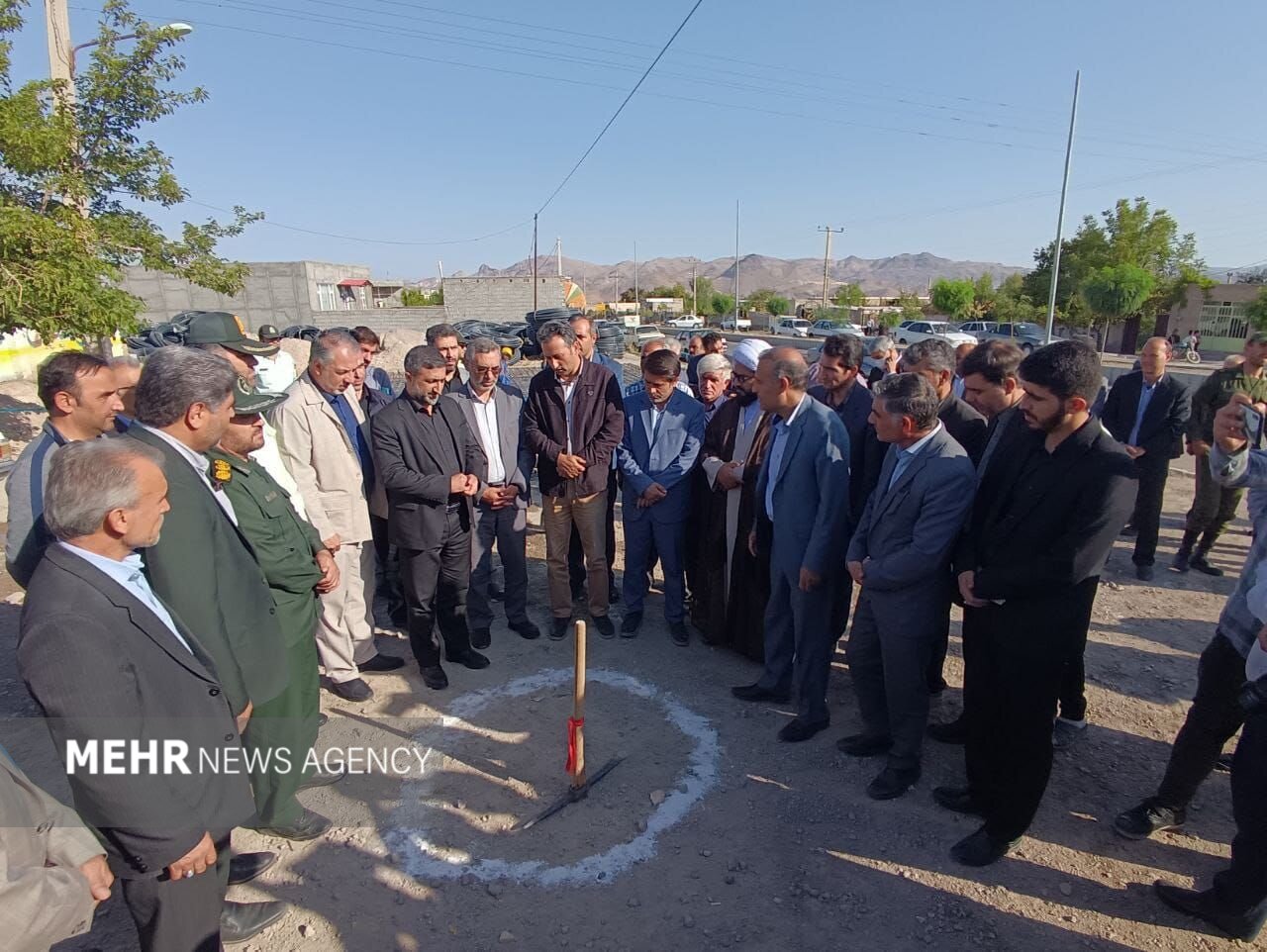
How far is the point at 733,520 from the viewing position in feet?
14.7

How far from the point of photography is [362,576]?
14.2 feet

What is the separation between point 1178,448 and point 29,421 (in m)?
16.6

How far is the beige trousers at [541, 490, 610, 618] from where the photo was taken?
483cm

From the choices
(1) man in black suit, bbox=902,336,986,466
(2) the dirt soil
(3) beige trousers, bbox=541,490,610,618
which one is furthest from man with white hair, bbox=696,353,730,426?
(2) the dirt soil

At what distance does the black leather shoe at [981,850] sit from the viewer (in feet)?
9.14

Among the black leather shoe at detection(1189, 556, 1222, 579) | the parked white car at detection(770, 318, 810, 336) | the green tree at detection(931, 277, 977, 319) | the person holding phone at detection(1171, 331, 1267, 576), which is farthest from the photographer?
the green tree at detection(931, 277, 977, 319)

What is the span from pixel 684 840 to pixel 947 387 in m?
2.72

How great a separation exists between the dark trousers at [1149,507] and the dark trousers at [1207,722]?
3.62 metres

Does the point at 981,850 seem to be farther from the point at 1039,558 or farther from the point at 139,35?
the point at 139,35

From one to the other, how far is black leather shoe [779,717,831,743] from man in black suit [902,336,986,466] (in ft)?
5.70

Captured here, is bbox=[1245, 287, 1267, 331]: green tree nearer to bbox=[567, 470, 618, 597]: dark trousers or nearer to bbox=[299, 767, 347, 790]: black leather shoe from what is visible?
bbox=[567, 470, 618, 597]: dark trousers

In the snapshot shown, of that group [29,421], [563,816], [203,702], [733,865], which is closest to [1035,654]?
[733,865]

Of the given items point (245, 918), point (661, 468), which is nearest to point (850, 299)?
point (661, 468)

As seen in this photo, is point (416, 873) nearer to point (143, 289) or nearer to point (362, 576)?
point (362, 576)
